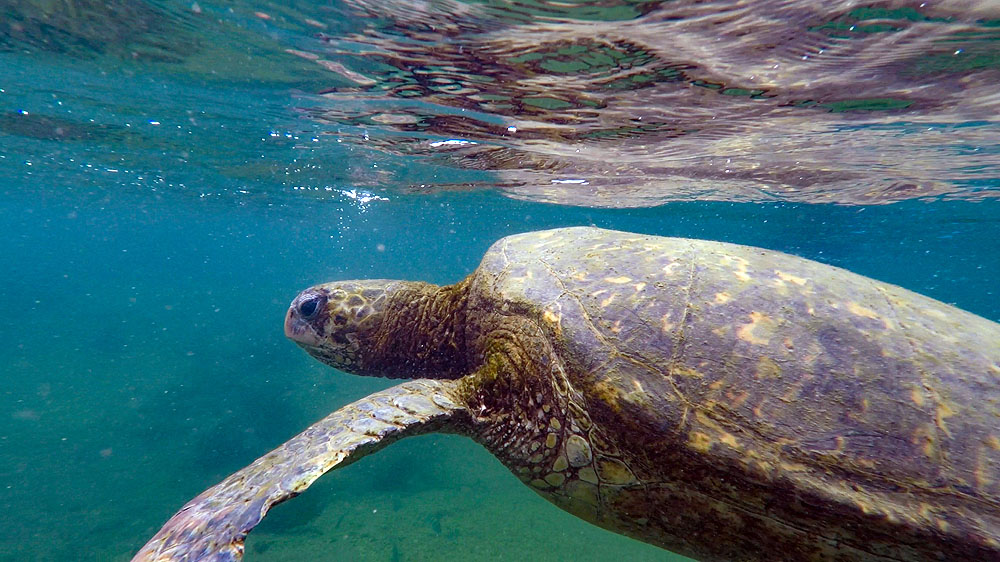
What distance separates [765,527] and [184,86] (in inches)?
497

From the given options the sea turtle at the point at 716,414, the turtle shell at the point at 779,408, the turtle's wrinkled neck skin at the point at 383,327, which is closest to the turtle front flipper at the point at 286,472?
the sea turtle at the point at 716,414

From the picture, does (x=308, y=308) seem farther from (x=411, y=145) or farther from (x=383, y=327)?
(x=411, y=145)

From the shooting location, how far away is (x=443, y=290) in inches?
192

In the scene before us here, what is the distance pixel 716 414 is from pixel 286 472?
251 cm

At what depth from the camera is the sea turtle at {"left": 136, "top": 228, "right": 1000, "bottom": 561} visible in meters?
2.25

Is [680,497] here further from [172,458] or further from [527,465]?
[172,458]

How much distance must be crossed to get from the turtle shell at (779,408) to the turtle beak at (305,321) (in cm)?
300

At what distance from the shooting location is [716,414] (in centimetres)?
254

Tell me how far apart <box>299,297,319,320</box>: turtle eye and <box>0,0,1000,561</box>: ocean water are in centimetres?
390

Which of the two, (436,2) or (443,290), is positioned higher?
(436,2)

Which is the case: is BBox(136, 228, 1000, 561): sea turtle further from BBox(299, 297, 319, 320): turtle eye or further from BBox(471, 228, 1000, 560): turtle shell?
BBox(299, 297, 319, 320): turtle eye

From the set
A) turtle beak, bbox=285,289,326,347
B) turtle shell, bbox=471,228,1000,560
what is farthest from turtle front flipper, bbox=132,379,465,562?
turtle beak, bbox=285,289,326,347

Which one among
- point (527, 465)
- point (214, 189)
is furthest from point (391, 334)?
point (214, 189)

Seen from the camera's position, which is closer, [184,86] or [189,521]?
[189,521]
